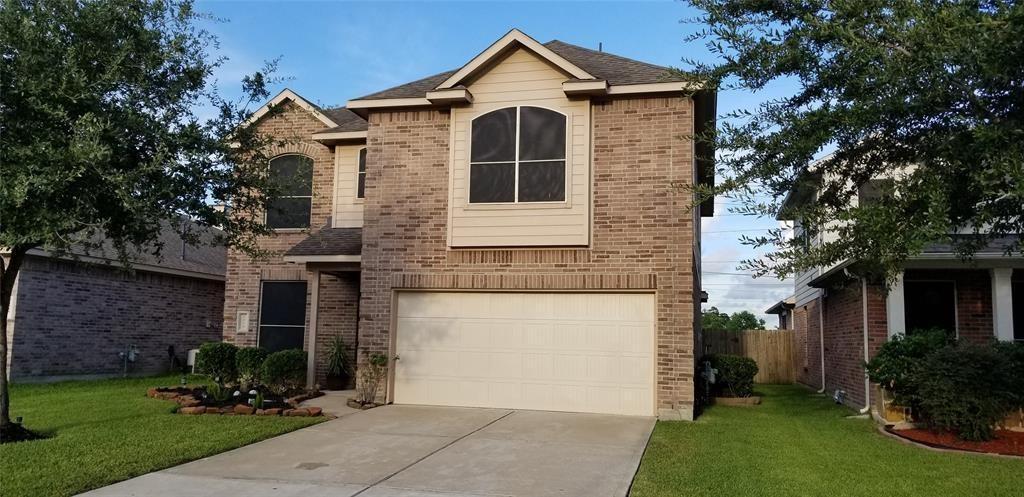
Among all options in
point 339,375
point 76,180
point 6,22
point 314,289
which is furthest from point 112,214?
point 339,375

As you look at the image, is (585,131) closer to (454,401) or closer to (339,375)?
(454,401)

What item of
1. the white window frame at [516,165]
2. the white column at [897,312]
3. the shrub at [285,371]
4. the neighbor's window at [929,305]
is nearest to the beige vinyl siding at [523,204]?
the white window frame at [516,165]

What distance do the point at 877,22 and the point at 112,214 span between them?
337 inches

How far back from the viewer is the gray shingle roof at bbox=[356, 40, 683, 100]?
40.4 ft

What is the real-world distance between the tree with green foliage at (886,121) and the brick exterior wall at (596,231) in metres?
4.05

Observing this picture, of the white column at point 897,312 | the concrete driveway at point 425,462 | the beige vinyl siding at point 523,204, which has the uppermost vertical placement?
the beige vinyl siding at point 523,204

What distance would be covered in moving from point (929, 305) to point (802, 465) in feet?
22.5

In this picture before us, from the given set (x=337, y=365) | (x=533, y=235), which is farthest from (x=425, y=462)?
(x=337, y=365)

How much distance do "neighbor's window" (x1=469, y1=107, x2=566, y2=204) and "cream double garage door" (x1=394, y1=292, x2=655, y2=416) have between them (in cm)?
173

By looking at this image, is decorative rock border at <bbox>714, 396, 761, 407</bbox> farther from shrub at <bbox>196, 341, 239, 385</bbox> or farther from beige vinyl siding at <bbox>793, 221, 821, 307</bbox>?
shrub at <bbox>196, 341, 239, 385</bbox>

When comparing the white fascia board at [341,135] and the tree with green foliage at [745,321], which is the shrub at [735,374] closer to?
the white fascia board at [341,135]

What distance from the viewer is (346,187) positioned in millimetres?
16047

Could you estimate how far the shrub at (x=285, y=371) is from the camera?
1383 centimetres

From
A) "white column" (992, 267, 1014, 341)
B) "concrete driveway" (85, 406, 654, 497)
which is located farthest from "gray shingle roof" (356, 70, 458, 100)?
"white column" (992, 267, 1014, 341)
